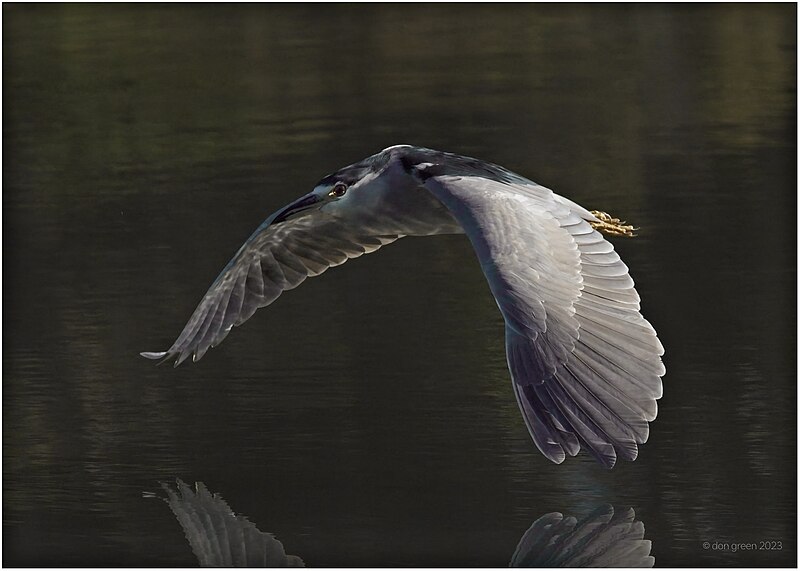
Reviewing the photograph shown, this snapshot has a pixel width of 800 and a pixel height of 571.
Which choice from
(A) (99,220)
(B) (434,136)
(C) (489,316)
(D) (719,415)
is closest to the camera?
(D) (719,415)

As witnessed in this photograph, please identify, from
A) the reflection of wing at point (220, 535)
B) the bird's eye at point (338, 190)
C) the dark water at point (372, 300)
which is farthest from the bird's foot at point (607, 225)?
the reflection of wing at point (220, 535)

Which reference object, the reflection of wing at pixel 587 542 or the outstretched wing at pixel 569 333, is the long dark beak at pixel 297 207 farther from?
the reflection of wing at pixel 587 542

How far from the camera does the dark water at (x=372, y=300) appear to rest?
209 inches

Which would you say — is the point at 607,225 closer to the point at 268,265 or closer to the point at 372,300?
the point at 268,265

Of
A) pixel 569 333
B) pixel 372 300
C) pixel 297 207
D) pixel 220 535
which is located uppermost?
pixel 297 207

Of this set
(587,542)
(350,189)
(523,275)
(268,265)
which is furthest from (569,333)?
(268,265)

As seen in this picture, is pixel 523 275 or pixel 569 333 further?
pixel 523 275

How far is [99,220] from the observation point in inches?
376

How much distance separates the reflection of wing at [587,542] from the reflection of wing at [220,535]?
2.53ft

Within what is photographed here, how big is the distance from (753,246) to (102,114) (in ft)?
21.3

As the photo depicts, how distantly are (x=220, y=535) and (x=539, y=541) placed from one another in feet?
3.67

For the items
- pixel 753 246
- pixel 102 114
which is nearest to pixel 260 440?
pixel 753 246

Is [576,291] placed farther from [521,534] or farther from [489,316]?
[489,316]

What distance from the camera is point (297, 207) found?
250 inches
